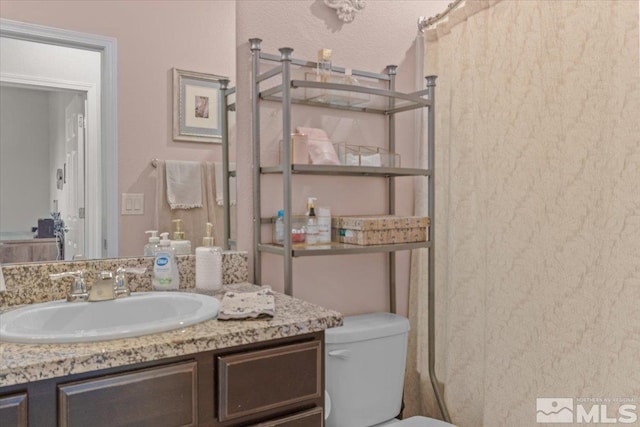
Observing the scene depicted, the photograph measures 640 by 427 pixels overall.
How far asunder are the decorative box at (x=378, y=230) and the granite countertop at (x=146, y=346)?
0.56 metres

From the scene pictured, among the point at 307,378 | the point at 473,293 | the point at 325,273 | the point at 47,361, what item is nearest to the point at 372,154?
the point at 325,273

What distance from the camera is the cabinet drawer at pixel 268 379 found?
3.71ft

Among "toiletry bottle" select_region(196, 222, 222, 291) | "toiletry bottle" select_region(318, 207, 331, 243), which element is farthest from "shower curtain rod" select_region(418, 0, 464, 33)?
"toiletry bottle" select_region(196, 222, 222, 291)

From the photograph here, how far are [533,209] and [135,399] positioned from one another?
53.7 inches

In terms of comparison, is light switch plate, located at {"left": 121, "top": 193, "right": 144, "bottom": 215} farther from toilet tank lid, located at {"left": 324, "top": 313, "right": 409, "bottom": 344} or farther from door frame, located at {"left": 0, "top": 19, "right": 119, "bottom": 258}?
toilet tank lid, located at {"left": 324, "top": 313, "right": 409, "bottom": 344}

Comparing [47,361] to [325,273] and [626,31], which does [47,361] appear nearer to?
[325,273]

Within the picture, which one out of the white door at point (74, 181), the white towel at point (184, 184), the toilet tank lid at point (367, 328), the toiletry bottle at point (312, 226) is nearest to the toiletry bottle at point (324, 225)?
the toiletry bottle at point (312, 226)

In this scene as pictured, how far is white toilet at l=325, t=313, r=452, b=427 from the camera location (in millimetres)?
1794

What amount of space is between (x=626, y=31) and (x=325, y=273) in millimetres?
1302

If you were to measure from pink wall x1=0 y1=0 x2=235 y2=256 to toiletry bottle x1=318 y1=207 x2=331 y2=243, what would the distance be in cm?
50

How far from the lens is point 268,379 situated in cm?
119

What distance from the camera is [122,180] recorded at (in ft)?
5.20

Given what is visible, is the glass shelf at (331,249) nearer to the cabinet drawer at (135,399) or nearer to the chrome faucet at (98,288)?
the chrome faucet at (98,288)

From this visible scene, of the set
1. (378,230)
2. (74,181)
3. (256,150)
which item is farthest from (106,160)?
(378,230)
